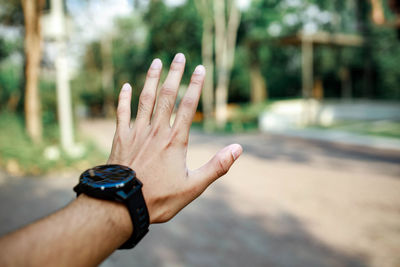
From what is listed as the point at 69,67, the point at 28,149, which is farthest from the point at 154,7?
the point at 28,149

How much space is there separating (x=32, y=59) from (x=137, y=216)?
10.6 m

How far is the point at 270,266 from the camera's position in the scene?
312 centimetres

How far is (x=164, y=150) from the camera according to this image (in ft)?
4.20

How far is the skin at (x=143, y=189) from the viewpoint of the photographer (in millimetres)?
847

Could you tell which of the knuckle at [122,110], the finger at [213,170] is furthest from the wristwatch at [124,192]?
the knuckle at [122,110]

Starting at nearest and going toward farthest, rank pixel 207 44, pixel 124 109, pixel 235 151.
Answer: pixel 235 151, pixel 124 109, pixel 207 44

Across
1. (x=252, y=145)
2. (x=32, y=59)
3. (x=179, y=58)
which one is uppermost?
(x=32, y=59)

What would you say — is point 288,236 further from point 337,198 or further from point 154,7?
point 154,7

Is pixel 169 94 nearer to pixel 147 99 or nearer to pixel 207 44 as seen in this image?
pixel 147 99

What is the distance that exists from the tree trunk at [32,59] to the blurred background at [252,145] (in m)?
0.04

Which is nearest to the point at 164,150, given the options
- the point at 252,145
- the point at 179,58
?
the point at 179,58

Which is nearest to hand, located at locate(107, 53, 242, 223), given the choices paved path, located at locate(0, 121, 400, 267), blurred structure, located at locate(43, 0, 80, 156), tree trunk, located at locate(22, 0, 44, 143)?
paved path, located at locate(0, 121, 400, 267)

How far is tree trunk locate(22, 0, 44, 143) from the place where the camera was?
9.70 metres

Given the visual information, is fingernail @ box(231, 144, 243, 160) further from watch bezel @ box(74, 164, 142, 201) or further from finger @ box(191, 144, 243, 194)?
watch bezel @ box(74, 164, 142, 201)
